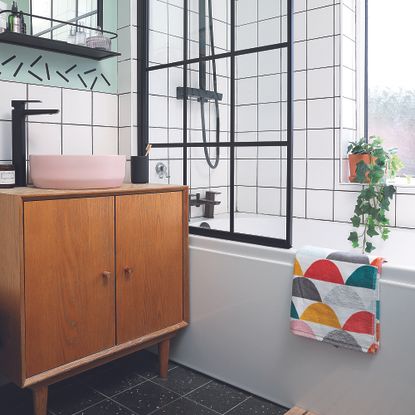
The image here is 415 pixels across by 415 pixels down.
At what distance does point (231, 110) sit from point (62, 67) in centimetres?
80

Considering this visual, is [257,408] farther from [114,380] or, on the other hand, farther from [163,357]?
[114,380]

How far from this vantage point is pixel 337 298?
1581 millimetres

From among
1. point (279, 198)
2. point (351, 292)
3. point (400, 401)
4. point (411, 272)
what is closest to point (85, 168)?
point (279, 198)

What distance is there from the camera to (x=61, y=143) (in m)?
2.13

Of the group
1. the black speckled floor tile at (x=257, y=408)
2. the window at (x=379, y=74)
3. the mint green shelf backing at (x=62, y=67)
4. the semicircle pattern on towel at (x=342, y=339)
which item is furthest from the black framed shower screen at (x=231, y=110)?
the window at (x=379, y=74)

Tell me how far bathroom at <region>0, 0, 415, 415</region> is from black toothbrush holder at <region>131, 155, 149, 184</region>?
1 centimetres

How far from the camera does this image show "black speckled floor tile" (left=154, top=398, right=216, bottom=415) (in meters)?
1.75

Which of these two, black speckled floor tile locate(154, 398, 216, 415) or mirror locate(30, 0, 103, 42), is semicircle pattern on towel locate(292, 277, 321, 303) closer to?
black speckled floor tile locate(154, 398, 216, 415)

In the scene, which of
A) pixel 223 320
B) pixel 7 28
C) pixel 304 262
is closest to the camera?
pixel 304 262

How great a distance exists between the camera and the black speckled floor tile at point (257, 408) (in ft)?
5.77

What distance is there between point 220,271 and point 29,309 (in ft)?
2.58

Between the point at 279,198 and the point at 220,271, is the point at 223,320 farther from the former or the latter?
the point at 279,198

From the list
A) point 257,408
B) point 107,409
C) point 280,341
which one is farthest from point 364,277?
point 107,409

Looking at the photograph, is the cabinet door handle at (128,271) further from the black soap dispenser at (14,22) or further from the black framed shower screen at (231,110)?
the black soap dispenser at (14,22)
